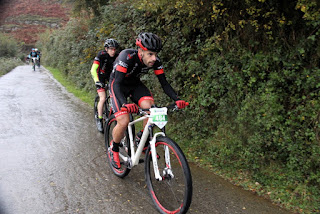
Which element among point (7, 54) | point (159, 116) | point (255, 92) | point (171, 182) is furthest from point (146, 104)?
point (7, 54)

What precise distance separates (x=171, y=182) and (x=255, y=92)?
2.22m

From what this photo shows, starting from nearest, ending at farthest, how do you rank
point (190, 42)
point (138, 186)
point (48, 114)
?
point (138, 186)
point (190, 42)
point (48, 114)

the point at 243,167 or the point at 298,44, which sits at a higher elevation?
the point at 298,44

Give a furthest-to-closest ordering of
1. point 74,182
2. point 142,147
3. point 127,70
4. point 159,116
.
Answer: point 74,182
point 127,70
point 142,147
point 159,116

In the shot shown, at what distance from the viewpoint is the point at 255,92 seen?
4750 mm

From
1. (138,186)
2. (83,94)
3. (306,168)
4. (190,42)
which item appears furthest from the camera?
(83,94)

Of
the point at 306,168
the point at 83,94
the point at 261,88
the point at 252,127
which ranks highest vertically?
the point at 261,88

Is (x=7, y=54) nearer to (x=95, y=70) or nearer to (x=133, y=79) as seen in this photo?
(x=95, y=70)

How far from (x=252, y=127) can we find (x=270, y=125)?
0.43 m

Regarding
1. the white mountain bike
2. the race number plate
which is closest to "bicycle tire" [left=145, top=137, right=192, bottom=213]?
the white mountain bike

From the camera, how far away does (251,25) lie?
16.5 feet

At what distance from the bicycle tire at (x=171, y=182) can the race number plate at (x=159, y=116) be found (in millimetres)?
181

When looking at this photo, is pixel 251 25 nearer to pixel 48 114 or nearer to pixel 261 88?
pixel 261 88

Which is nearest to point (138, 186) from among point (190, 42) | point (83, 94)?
point (190, 42)
